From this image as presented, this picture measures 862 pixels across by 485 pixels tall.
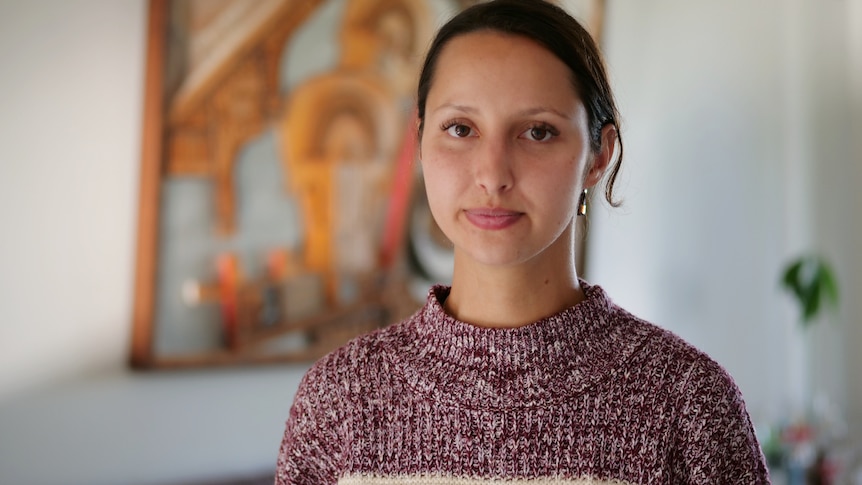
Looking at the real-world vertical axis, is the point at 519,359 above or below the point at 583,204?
below

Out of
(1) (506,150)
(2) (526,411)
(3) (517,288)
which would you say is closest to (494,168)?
(1) (506,150)

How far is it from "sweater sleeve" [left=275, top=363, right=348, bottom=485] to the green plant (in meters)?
2.05

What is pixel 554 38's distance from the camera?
3.04 ft

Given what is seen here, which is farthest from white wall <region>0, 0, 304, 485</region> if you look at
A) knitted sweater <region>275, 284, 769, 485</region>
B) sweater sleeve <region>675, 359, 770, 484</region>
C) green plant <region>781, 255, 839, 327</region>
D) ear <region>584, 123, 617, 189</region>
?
green plant <region>781, 255, 839, 327</region>

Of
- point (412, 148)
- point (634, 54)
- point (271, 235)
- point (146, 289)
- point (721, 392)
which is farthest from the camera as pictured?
point (634, 54)

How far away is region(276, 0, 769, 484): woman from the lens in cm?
91

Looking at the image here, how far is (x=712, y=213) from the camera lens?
117 inches

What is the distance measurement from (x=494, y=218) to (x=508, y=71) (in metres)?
0.15

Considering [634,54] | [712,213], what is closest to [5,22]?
[634,54]

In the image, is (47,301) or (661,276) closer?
(47,301)

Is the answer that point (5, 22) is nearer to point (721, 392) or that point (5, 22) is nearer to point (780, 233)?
point (721, 392)

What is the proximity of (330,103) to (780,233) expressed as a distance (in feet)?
5.42

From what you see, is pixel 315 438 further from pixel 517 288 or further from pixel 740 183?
pixel 740 183

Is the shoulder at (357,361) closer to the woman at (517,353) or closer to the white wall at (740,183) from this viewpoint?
the woman at (517,353)
